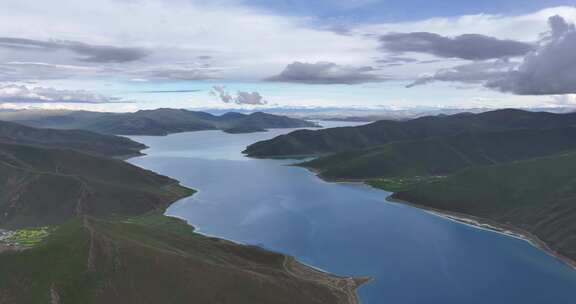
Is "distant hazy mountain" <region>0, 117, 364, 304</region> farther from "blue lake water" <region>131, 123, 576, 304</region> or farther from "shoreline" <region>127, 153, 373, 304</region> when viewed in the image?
"blue lake water" <region>131, 123, 576, 304</region>

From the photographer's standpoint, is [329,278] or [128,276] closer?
[128,276]

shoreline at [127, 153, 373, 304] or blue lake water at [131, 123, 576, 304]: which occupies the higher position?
shoreline at [127, 153, 373, 304]

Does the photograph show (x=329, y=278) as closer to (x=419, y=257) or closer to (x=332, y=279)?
(x=332, y=279)

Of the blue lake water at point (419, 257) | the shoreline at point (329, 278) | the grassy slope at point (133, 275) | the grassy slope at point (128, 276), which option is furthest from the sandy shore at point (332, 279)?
the blue lake water at point (419, 257)

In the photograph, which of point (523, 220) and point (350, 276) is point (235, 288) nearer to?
point (350, 276)

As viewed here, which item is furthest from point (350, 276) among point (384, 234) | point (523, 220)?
point (523, 220)

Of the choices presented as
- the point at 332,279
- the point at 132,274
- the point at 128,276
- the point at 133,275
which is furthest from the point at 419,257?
the point at 128,276

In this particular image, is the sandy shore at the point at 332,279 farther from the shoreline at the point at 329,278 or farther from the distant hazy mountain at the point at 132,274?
the distant hazy mountain at the point at 132,274

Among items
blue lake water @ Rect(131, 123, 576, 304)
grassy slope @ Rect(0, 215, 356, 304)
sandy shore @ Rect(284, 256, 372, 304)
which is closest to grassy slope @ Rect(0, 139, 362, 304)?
grassy slope @ Rect(0, 215, 356, 304)
